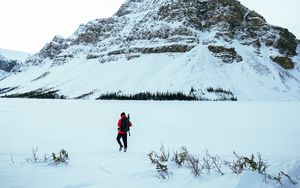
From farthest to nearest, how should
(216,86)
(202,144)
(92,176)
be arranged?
(216,86), (202,144), (92,176)

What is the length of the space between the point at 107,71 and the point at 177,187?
19044 centimetres

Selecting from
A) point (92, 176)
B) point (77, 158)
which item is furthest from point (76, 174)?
point (77, 158)

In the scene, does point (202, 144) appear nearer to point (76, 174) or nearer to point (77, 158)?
point (77, 158)

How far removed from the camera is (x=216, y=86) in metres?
149

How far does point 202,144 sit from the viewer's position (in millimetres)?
14984

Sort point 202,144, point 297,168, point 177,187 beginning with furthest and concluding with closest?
1. point 202,144
2. point 297,168
3. point 177,187

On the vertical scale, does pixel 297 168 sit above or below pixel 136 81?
below

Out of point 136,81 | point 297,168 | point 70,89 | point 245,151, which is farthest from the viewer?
point 70,89

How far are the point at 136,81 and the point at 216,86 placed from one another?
1681 inches

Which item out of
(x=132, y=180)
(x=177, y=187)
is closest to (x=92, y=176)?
(x=132, y=180)

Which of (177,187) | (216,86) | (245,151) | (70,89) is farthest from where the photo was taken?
(70,89)

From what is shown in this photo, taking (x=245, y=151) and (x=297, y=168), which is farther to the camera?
(x=245, y=151)

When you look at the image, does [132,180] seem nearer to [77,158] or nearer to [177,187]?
[177,187]

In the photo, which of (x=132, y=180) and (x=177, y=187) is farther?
(x=132, y=180)
